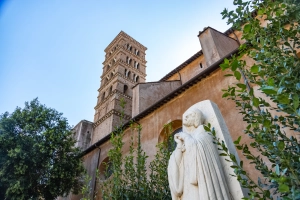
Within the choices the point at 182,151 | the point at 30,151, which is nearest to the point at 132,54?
the point at 30,151

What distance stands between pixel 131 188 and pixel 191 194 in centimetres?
298

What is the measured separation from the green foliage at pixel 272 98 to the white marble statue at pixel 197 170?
7.0 inches

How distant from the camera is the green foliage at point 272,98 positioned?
1.38 metres

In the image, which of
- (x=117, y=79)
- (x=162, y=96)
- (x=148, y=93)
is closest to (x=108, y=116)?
(x=117, y=79)

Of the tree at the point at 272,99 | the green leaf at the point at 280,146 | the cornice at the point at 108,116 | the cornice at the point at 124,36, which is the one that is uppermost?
the cornice at the point at 124,36

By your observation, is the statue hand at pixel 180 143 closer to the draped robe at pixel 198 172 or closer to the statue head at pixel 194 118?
the draped robe at pixel 198 172

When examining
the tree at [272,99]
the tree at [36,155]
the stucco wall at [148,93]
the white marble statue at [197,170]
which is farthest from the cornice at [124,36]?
the white marble statue at [197,170]

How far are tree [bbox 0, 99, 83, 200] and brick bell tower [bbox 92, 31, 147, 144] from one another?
8445 millimetres

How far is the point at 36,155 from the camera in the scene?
34.1ft

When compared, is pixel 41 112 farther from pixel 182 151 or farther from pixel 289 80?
pixel 289 80

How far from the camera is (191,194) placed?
2.12m

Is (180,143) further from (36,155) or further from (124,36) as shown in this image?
(124,36)

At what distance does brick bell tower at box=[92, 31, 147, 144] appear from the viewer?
2200cm

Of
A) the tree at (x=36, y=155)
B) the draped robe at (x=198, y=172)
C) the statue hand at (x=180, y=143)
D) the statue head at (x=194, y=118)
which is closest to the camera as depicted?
the draped robe at (x=198, y=172)
